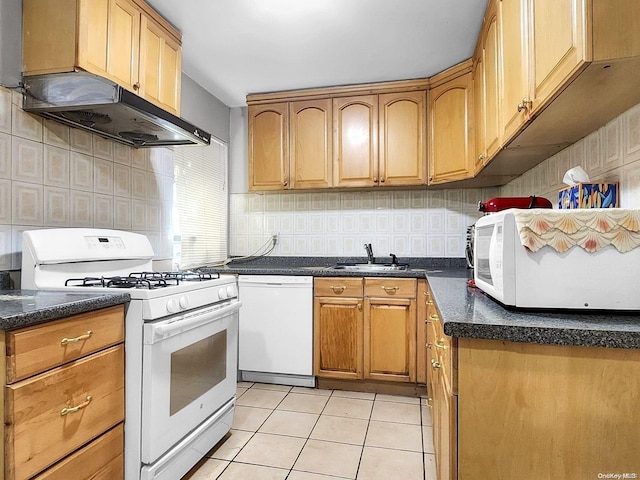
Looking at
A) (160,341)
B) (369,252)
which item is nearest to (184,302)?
(160,341)

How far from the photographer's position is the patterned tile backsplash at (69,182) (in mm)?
1630

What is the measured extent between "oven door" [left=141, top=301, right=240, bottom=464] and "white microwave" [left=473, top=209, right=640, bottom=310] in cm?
122

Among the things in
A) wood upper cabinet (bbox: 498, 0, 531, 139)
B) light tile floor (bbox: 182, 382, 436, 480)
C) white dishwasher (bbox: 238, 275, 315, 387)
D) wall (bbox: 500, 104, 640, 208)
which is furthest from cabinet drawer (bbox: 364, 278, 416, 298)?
wood upper cabinet (bbox: 498, 0, 531, 139)

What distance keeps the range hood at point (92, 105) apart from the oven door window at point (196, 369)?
1.04m

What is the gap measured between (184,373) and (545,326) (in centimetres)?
139

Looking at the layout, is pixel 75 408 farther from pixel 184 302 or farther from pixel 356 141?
pixel 356 141

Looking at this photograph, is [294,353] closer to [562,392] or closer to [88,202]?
[88,202]

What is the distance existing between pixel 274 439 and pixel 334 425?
0.37 metres

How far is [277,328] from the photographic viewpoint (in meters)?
2.85

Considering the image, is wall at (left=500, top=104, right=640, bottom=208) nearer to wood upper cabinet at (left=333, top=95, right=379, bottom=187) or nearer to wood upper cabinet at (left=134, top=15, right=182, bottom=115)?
wood upper cabinet at (left=333, top=95, right=379, bottom=187)

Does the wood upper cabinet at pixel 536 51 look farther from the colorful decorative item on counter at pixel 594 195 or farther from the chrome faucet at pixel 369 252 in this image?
the chrome faucet at pixel 369 252

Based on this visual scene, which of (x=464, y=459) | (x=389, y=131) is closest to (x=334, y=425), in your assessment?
(x=464, y=459)

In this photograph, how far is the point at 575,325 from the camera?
926 mm

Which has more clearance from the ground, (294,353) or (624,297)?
(624,297)
